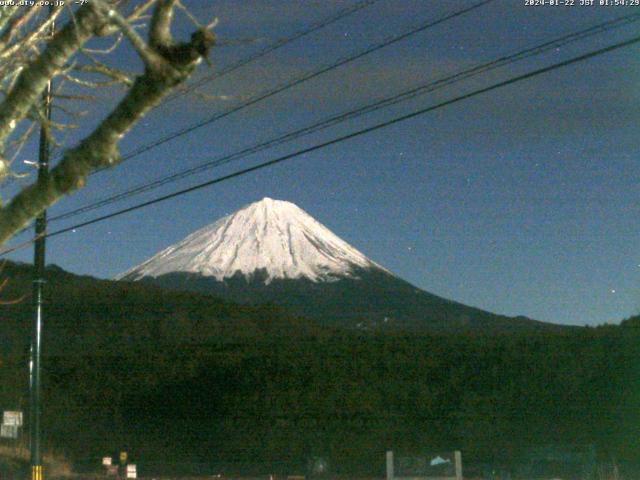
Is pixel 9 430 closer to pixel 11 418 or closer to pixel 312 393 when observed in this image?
pixel 11 418

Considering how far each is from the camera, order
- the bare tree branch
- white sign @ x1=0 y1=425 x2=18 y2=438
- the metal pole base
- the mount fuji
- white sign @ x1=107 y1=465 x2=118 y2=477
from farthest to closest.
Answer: the mount fuji, white sign @ x1=107 y1=465 x2=118 y2=477, white sign @ x1=0 y1=425 x2=18 y2=438, the metal pole base, the bare tree branch

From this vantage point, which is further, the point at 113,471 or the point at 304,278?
the point at 304,278

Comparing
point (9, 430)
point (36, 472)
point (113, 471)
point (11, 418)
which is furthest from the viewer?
point (113, 471)

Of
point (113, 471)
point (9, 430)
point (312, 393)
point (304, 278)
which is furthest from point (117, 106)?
point (304, 278)

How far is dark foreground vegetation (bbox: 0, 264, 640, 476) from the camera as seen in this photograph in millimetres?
31859

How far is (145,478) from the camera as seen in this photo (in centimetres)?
2661

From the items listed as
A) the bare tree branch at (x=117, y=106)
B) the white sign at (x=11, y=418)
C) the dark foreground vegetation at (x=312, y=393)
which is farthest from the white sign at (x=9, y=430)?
the bare tree branch at (x=117, y=106)

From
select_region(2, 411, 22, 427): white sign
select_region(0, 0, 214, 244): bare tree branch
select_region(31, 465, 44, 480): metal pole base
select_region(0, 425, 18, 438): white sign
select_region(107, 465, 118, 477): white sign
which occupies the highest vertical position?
select_region(0, 0, 214, 244): bare tree branch

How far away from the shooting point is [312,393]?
35906 millimetres

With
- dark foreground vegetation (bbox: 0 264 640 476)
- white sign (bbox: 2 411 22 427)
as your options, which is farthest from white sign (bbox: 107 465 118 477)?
dark foreground vegetation (bbox: 0 264 640 476)

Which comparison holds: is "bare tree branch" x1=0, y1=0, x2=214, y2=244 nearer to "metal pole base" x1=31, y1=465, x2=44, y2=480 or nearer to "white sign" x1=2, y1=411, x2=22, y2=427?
"metal pole base" x1=31, y1=465, x2=44, y2=480

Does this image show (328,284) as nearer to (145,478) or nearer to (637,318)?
(637,318)

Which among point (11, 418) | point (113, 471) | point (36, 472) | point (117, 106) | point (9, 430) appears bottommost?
point (113, 471)

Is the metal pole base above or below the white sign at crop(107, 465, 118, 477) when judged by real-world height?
above
